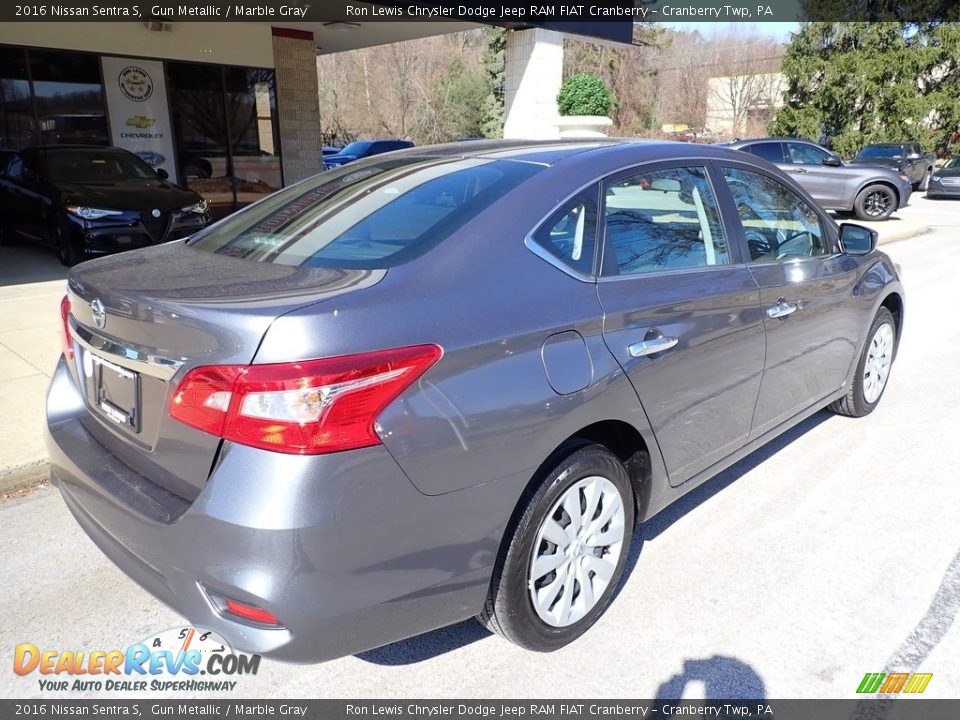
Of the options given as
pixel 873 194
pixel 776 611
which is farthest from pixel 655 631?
pixel 873 194

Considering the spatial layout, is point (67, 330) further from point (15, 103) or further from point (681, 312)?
point (15, 103)

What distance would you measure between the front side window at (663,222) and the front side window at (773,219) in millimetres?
249

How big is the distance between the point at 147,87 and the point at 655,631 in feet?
45.3

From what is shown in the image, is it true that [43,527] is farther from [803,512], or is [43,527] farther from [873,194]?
[873,194]

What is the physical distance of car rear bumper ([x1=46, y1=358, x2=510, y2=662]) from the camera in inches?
73.7

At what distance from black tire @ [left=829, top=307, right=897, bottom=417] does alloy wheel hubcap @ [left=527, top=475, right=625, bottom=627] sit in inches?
102

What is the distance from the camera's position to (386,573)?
6.59 ft

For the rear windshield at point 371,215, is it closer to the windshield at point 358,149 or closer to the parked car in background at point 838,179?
the parked car in background at point 838,179

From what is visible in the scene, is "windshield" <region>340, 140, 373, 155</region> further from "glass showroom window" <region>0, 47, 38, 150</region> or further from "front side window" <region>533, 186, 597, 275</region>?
"front side window" <region>533, 186, 597, 275</region>

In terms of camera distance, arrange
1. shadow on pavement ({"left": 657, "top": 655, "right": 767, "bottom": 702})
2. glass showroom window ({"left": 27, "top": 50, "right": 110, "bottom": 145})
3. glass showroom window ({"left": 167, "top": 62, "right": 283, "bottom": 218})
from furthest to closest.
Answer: glass showroom window ({"left": 167, "top": 62, "right": 283, "bottom": 218}) → glass showroom window ({"left": 27, "top": 50, "right": 110, "bottom": 145}) → shadow on pavement ({"left": 657, "top": 655, "right": 767, "bottom": 702})

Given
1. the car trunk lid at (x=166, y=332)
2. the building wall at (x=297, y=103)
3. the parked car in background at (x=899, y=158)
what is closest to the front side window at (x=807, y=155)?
the parked car in background at (x=899, y=158)

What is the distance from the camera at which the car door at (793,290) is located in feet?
11.2

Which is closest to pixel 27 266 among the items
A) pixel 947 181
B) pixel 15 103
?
pixel 15 103

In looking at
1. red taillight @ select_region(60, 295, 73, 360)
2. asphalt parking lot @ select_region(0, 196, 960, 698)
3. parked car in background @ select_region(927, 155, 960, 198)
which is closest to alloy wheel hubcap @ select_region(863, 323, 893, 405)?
asphalt parking lot @ select_region(0, 196, 960, 698)
